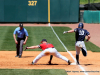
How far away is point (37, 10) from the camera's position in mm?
31828

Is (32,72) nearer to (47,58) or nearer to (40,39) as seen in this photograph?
(47,58)

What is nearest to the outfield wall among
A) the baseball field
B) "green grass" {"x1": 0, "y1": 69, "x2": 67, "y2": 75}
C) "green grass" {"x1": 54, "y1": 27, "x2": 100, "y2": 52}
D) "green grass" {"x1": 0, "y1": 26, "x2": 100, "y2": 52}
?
"green grass" {"x1": 0, "y1": 26, "x2": 100, "y2": 52}

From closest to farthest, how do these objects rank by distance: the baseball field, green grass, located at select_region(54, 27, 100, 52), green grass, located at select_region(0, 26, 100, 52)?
the baseball field < green grass, located at select_region(54, 27, 100, 52) < green grass, located at select_region(0, 26, 100, 52)

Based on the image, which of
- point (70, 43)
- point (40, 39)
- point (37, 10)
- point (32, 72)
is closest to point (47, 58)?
point (32, 72)

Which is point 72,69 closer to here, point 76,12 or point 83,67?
point 83,67

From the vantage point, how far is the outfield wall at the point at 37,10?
31.7m

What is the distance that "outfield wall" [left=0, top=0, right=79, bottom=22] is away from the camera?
104 ft

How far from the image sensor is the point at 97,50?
17.7 metres

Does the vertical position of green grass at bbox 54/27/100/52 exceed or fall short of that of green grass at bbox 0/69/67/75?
it falls short

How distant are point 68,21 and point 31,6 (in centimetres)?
515

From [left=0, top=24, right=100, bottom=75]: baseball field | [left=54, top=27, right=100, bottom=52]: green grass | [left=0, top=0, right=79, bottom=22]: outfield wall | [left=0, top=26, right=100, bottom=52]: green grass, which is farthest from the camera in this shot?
[left=0, top=0, right=79, bottom=22]: outfield wall

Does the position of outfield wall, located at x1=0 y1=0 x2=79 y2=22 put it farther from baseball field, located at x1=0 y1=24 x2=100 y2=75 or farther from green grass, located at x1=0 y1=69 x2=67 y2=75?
green grass, located at x1=0 y1=69 x2=67 y2=75

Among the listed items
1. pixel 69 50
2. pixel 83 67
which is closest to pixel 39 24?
pixel 69 50

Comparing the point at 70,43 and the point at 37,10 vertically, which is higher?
the point at 37,10
